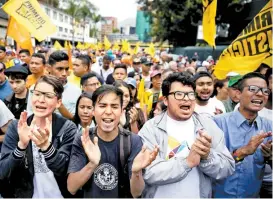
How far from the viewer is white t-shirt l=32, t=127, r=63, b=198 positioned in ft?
7.73

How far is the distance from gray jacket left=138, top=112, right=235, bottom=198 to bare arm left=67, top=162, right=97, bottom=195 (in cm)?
40

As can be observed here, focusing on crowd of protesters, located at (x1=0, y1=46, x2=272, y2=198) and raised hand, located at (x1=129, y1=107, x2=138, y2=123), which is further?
raised hand, located at (x1=129, y1=107, x2=138, y2=123)

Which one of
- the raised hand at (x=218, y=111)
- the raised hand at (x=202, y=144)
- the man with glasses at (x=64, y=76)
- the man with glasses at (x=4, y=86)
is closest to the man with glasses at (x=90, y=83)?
the man with glasses at (x=64, y=76)

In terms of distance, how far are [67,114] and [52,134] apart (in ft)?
4.06

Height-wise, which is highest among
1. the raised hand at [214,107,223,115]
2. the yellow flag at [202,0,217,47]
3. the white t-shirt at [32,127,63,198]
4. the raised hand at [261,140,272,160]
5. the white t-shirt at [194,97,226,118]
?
the yellow flag at [202,0,217,47]

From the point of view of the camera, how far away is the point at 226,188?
8.95 feet

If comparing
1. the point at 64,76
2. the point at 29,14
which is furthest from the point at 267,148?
the point at 29,14

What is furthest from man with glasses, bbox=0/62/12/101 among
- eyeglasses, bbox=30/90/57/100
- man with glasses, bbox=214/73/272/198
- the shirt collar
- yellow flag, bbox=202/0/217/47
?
yellow flag, bbox=202/0/217/47

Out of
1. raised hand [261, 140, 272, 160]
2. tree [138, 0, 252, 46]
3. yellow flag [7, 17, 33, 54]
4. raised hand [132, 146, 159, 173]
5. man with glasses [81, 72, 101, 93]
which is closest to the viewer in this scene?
raised hand [132, 146, 159, 173]

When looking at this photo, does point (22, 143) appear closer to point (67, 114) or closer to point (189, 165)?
point (189, 165)

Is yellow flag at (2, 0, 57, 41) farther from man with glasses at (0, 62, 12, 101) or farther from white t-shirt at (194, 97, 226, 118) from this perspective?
white t-shirt at (194, 97, 226, 118)

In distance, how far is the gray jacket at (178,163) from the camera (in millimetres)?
2213

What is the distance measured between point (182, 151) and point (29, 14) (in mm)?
4745

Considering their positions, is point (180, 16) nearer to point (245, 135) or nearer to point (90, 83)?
point (90, 83)
